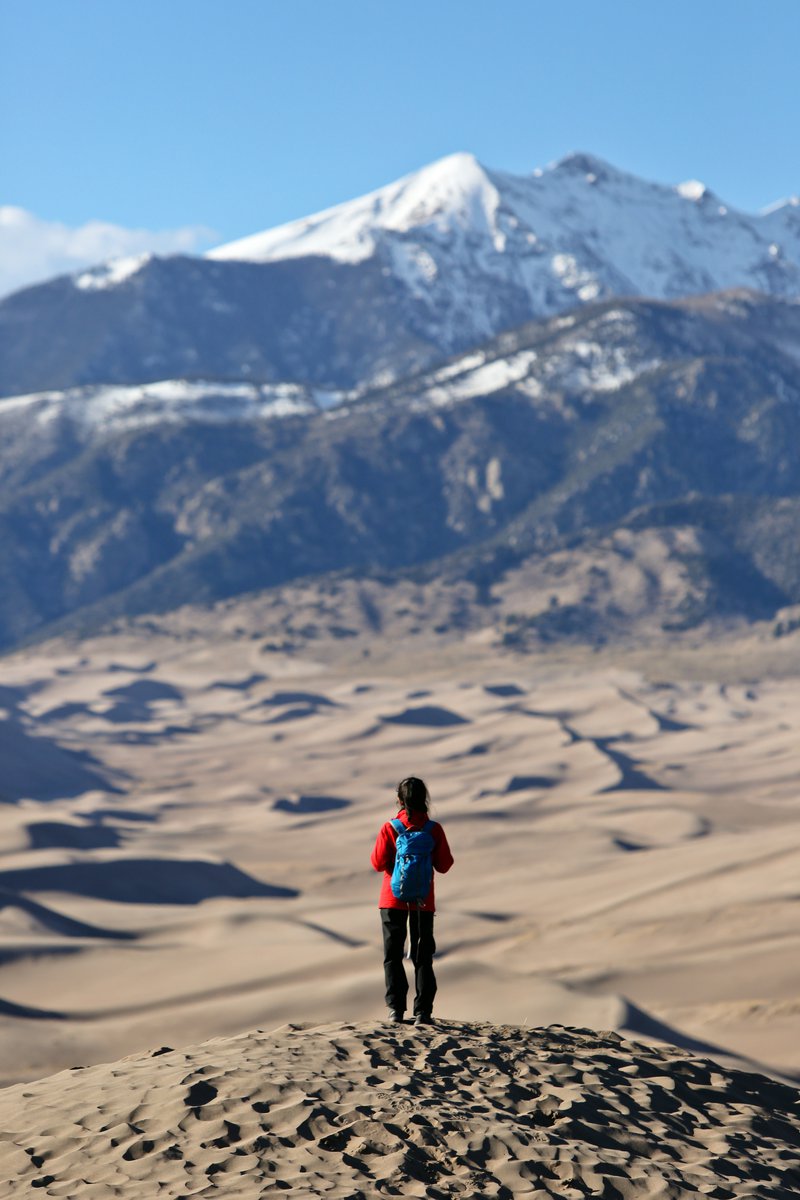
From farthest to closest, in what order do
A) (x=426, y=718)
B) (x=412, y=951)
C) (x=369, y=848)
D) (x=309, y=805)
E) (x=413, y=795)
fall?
(x=426, y=718), (x=309, y=805), (x=369, y=848), (x=412, y=951), (x=413, y=795)

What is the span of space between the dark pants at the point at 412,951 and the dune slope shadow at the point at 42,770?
76.2 metres

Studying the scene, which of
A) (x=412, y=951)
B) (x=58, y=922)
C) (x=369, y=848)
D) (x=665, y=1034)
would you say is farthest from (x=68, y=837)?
(x=412, y=951)

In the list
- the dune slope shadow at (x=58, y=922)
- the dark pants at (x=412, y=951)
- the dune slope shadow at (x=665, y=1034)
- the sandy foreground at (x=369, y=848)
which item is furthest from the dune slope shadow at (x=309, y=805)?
the dark pants at (x=412, y=951)

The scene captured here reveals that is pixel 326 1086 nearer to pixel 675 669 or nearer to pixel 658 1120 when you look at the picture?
pixel 658 1120

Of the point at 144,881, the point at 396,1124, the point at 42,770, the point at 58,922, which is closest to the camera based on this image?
the point at 396,1124

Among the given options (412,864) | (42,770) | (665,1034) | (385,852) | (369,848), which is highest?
(385,852)

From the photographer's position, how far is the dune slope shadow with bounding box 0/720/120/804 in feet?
305

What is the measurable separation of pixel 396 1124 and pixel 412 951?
111 inches

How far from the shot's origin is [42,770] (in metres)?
97.3

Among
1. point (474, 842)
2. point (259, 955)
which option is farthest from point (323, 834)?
point (259, 955)

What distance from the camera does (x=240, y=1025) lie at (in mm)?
29406

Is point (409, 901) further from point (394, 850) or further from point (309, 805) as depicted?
point (309, 805)

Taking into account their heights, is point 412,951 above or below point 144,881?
above

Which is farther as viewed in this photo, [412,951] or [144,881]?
[144,881]
